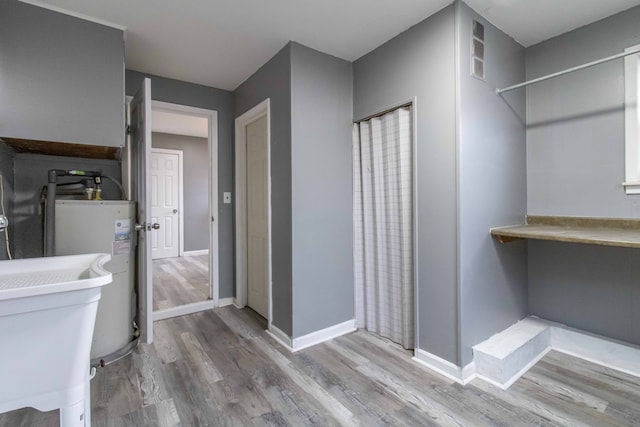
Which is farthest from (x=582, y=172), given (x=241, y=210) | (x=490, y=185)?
(x=241, y=210)

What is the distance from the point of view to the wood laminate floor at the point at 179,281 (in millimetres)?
3258

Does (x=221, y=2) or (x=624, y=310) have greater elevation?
(x=221, y=2)

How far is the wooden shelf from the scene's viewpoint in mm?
1500

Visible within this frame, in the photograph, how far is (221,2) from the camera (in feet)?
5.99

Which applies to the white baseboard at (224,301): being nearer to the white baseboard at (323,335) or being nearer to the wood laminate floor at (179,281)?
the wood laminate floor at (179,281)

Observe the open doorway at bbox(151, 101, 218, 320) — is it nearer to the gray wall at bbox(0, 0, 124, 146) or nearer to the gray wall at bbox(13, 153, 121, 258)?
the gray wall at bbox(13, 153, 121, 258)

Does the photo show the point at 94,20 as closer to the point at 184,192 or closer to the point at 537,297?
the point at 537,297

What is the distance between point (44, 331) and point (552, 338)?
2959 mm

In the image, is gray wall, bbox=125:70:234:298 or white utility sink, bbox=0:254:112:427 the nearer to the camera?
white utility sink, bbox=0:254:112:427

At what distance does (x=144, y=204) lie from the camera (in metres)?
2.22

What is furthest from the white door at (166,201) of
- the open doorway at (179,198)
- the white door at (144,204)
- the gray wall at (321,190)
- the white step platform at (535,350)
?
the white step platform at (535,350)

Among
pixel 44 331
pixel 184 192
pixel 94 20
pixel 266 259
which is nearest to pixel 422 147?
pixel 266 259

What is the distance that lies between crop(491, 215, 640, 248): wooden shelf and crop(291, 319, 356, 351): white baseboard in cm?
136

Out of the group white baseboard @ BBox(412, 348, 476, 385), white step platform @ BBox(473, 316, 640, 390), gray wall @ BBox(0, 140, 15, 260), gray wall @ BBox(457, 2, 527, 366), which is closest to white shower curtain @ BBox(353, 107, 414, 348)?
white baseboard @ BBox(412, 348, 476, 385)
